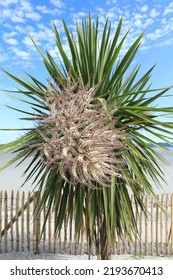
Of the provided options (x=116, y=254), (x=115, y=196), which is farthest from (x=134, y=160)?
(x=116, y=254)

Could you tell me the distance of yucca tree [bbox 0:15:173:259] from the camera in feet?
8.46

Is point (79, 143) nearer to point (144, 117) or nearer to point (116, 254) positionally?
point (144, 117)

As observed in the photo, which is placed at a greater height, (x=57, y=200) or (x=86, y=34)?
(x=86, y=34)

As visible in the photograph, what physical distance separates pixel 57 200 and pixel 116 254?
2323mm

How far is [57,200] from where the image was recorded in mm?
3631

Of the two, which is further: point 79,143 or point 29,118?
point 29,118

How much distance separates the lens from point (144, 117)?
10.7 feet

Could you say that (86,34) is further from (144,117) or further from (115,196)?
(115,196)

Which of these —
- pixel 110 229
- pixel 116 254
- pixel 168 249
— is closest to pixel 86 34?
pixel 110 229

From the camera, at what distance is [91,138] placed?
2.53m

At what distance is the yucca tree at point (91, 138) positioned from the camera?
2.58m
